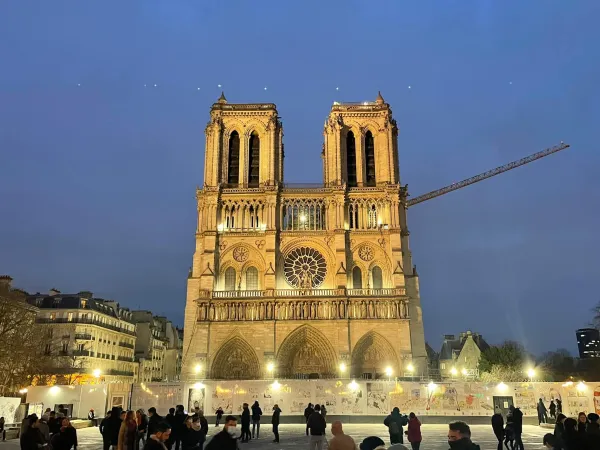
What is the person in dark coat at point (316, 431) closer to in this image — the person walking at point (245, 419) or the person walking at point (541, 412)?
the person walking at point (245, 419)

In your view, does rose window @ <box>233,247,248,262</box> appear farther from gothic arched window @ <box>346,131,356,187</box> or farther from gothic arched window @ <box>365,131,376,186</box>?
gothic arched window @ <box>365,131,376,186</box>

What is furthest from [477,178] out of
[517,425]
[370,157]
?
[517,425]

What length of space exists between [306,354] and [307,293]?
14.2 ft

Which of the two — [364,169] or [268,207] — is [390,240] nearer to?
[364,169]

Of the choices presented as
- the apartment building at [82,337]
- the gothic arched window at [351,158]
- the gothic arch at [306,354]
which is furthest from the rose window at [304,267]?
the apartment building at [82,337]

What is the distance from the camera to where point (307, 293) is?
38.8 meters

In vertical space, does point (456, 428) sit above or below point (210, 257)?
below

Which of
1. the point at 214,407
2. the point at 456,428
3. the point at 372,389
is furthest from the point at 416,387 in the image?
the point at 456,428

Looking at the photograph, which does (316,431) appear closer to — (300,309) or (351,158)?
(300,309)

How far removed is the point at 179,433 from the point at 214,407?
1471 cm

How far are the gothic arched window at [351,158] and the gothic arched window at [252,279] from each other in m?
10.6

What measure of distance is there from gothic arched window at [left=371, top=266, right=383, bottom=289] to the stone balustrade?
2362 mm

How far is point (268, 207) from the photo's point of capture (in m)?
41.3

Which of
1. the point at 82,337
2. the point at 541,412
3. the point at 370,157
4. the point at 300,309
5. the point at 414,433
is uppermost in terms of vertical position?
the point at 370,157
